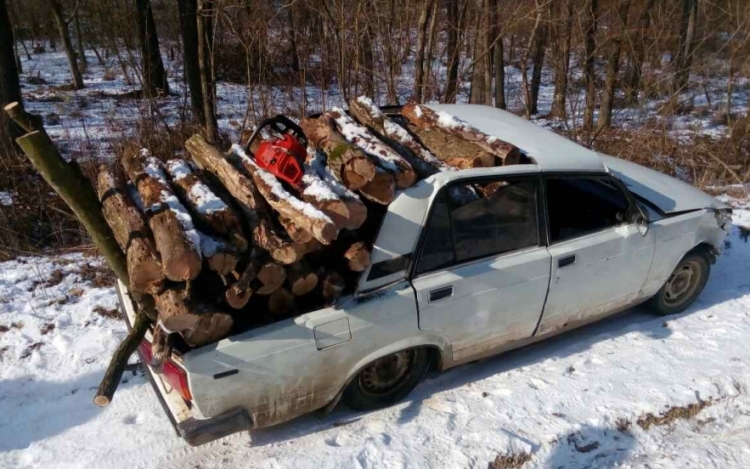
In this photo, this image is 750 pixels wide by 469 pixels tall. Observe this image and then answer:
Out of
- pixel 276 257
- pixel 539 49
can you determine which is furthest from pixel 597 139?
pixel 276 257

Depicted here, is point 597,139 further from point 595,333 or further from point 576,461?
point 576,461

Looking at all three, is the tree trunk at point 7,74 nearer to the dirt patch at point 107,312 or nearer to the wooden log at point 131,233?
the dirt patch at point 107,312

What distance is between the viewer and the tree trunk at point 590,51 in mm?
8984

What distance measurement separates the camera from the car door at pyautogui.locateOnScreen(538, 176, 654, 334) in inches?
158

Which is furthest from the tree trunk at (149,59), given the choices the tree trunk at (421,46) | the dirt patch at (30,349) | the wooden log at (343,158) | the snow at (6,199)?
the wooden log at (343,158)

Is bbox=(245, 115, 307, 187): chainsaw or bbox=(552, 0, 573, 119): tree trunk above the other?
bbox=(552, 0, 573, 119): tree trunk

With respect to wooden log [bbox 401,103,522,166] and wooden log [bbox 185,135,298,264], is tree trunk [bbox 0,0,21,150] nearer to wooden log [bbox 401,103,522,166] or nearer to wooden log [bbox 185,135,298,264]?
wooden log [bbox 185,135,298,264]

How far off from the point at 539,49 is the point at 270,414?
28.9ft

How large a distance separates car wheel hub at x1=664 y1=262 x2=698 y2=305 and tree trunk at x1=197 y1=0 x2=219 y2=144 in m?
6.10

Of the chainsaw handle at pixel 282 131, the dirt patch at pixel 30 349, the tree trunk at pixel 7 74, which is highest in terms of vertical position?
the tree trunk at pixel 7 74

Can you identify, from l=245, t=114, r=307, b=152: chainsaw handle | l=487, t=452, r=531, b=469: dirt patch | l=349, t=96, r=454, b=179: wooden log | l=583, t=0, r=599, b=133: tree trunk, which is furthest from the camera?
l=583, t=0, r=599, b=133: tree trunk

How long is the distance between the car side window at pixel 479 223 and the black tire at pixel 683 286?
64.8 inches

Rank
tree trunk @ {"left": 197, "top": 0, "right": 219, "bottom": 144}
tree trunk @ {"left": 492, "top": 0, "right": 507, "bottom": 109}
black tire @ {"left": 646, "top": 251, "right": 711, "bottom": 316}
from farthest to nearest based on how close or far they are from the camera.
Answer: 1. tree trunk @ {"left": 492, "top": 0, "right": 507, "bottom": 109}
2. tree trunk @ {"left": 197, "top": 0, "right": 219, "bottom": 144}
3. black tire @ {"left": 646, "top": 251, "right": 711, "bottom": 316}

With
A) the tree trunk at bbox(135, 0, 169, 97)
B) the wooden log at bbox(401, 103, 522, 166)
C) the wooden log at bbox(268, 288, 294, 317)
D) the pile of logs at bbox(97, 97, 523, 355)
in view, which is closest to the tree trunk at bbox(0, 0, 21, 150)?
the tree trunk at bbox(135, 0, 169, 97)
